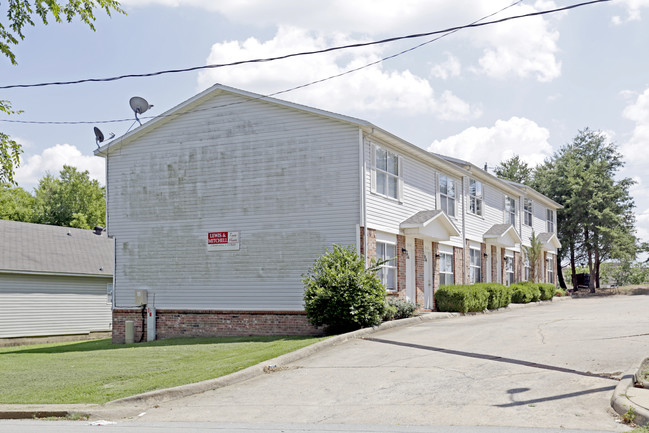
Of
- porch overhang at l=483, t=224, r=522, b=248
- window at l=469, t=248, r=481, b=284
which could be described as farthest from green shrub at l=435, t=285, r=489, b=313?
porch overhang at l=483, t=224, r=522, b=248

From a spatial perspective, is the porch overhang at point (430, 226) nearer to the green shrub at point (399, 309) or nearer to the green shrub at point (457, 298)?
the green shrub at point (457, 298)

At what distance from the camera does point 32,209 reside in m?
63.0

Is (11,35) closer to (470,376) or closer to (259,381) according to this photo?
(259,381)

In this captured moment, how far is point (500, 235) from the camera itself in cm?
3048

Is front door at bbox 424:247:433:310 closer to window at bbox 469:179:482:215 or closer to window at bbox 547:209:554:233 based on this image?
window at bbox 469:179:482:215

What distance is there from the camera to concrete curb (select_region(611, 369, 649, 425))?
27.0ft

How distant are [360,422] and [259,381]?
3.70m

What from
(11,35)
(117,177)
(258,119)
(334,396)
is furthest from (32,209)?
(334,396)

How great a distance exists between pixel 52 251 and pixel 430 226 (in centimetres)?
1895

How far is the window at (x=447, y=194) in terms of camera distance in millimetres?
26531

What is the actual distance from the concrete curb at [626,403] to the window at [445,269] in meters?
15.4

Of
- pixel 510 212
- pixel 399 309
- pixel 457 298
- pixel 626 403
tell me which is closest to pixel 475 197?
pixel 510 212

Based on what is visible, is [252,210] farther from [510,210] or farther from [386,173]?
[510,210]

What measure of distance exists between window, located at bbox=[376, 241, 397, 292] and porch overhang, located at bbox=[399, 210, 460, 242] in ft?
3.08
